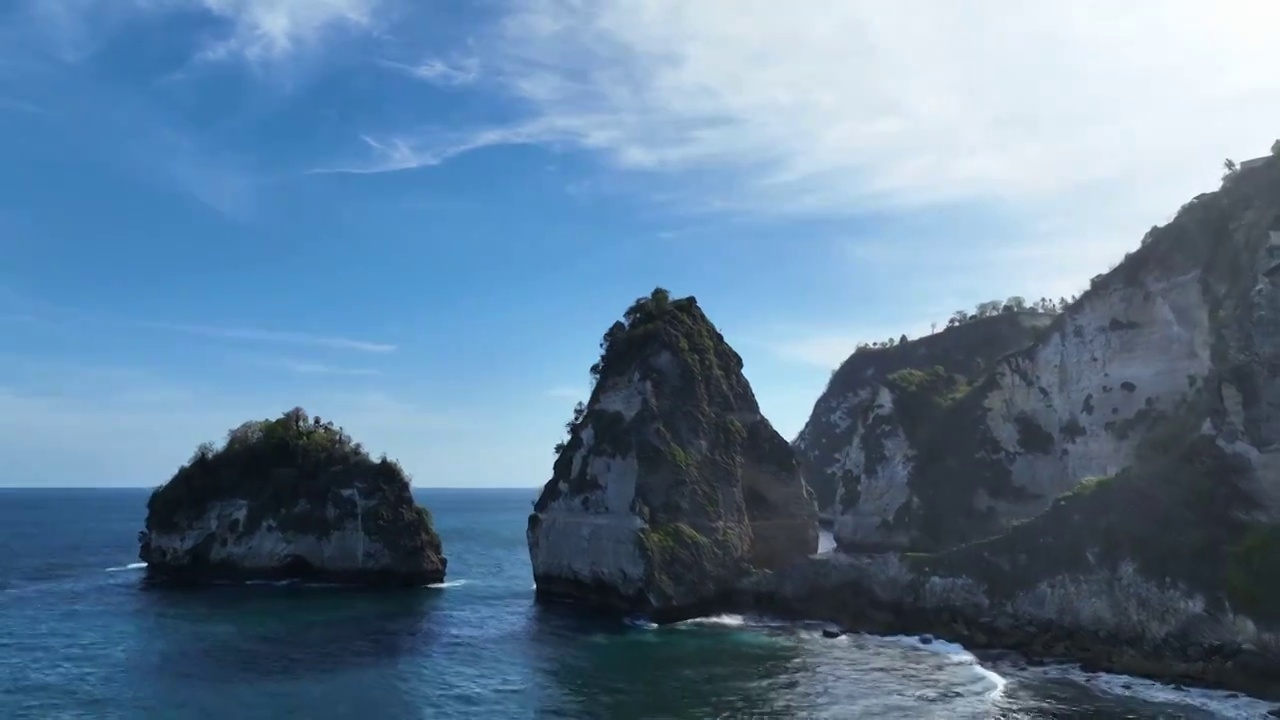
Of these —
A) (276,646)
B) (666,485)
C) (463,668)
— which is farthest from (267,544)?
(463,668)

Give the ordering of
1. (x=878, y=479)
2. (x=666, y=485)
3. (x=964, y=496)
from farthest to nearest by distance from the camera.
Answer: (x=878, y=479) → (x=964, y=496) → (x=666, y=485)

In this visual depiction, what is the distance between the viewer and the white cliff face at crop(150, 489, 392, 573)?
2309 inches

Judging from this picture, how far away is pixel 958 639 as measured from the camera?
139 feet

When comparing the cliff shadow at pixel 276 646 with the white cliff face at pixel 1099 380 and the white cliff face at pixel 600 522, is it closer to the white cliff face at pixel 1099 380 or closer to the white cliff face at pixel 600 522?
the white cliff face at pixel 600 522

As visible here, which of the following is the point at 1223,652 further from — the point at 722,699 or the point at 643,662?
the point at 643,662

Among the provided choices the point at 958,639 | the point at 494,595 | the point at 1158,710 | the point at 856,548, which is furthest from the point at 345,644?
the point at 856,548

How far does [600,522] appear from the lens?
51469 mm

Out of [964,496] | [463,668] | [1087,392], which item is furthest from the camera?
[964,496]

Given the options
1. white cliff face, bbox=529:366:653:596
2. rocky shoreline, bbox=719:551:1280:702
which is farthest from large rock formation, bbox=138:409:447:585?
rocky shoreline, bbox=719:551:1280:702

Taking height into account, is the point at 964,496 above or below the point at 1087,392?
below

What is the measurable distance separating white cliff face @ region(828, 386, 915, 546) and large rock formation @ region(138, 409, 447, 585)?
130 feet

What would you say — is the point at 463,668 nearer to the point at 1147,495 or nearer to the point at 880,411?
the point at 1147,495

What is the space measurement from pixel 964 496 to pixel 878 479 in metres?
10.7

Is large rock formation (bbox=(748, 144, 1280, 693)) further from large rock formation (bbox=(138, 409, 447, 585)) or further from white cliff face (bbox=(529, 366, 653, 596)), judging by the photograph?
large rock formation (bbox=(138, 409, 447, 585))
